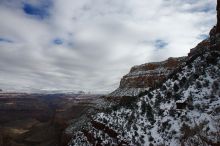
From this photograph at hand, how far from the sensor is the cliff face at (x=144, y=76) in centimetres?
7904

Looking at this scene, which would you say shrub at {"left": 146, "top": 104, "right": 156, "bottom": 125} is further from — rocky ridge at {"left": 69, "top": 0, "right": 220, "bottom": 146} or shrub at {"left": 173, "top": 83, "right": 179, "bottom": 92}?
shrub at {"left": 173, "top": 83, "right": 179, "bottom": 92}

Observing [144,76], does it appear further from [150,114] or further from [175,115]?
[175,115]

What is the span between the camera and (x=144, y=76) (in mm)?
87562

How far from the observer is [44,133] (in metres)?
120

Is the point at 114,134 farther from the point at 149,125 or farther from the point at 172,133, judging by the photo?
the point at 172,133

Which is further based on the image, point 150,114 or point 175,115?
point 150,114

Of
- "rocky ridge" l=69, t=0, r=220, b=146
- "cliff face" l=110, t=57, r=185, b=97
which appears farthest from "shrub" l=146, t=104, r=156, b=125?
"cliff face" l=110, t=57, r=185, b=97

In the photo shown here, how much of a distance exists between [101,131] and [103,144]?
3.08m

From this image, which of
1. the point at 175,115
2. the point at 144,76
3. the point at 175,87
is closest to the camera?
the point at 175,115

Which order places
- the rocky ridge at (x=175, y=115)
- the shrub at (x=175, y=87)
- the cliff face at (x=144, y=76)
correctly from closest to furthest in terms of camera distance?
the rocky ridge at (x=175, y=115) < the shrub at (x=175, y=87) < the cliff face at (x=144, y=76)

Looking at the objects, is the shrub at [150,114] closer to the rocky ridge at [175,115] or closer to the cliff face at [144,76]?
the rocky ridge at [175,115]

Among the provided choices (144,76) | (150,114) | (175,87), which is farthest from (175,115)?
(144,76)

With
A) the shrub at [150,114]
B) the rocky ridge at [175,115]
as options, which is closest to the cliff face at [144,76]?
the rocky ridge at [175,115]

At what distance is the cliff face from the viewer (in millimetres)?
79037
